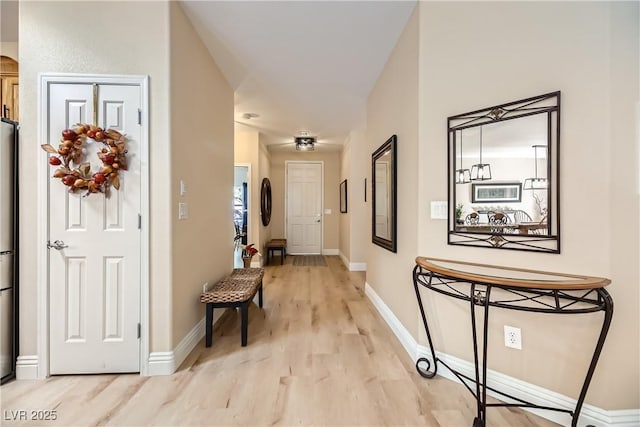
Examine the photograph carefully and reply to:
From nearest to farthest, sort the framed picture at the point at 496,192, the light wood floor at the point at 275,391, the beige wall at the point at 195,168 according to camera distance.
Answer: the light wood floor at the point at 275,391 < the framed picture at the point at 496,192 < the beige wall at the point at 195,168

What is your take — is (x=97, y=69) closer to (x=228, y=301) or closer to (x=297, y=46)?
(x=297, y=46)

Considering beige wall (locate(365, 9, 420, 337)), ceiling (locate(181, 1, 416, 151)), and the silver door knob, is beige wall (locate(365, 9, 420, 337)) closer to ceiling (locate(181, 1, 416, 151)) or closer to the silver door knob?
ceiling (locate(181, 1, 416, 151))

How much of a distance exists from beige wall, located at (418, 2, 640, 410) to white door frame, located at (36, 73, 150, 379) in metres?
Answer: 2.16

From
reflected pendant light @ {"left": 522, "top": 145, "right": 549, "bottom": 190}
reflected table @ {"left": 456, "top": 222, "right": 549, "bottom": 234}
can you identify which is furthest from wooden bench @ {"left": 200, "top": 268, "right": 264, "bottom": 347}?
reflected pendant light @ {"left": 522, "top": 145, "right": 549, "bottom": 190}

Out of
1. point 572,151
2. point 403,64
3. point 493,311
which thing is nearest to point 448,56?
point 403,64

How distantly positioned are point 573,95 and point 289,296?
334 centimetres

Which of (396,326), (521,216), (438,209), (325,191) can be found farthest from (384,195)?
(325,191)

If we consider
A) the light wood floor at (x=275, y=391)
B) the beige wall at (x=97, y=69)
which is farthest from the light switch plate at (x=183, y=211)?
the light wood floor at (x=275, y=391)

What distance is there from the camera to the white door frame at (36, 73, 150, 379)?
1.89m

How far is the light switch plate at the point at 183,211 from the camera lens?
83.2 inches

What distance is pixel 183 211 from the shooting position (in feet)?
7.14

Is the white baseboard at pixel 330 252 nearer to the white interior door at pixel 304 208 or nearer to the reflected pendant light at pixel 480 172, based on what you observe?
the white interior door at pixel 304 208

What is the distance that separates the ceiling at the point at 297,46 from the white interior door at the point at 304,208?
297cm

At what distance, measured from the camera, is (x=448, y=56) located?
193 cm
